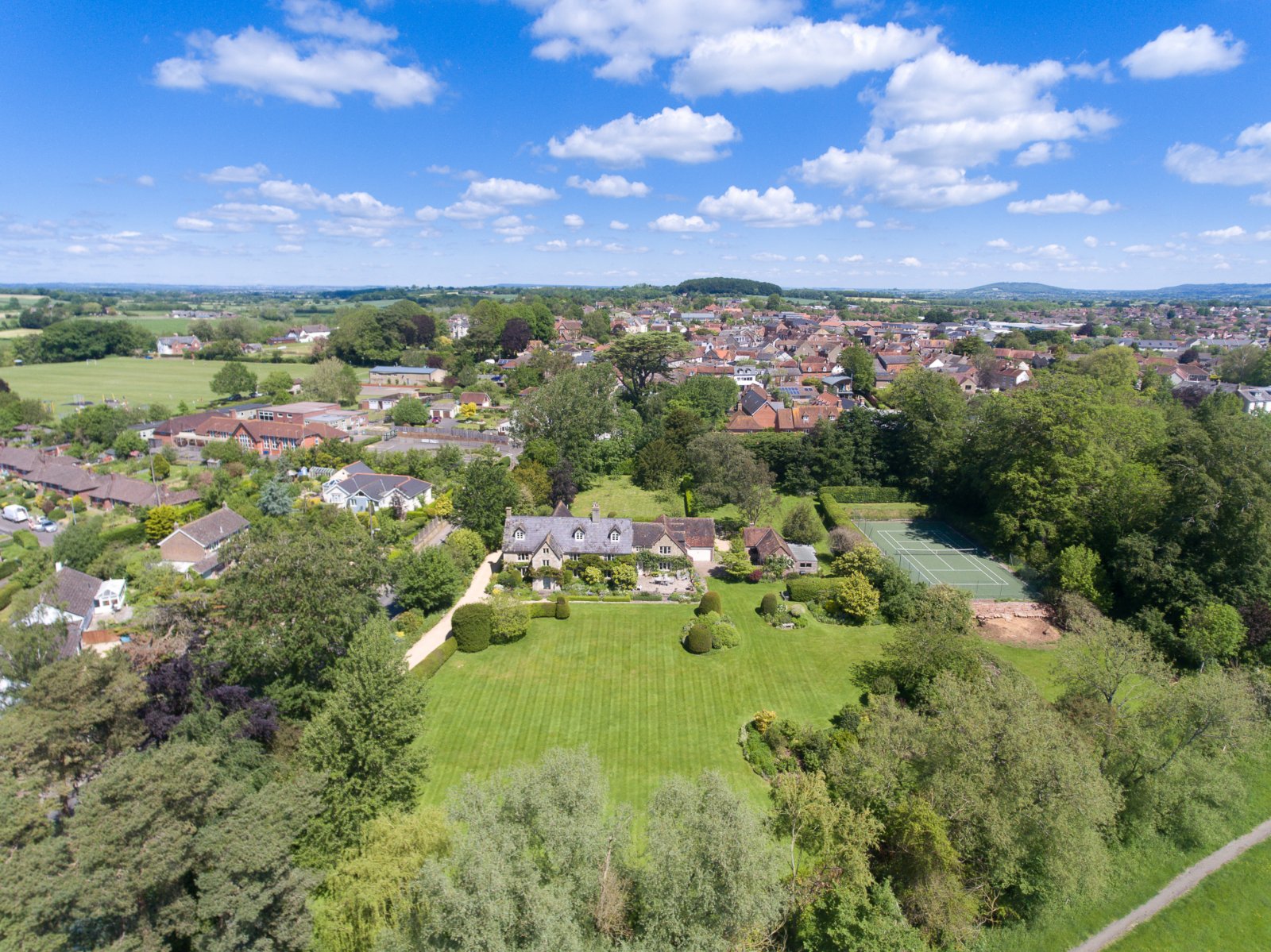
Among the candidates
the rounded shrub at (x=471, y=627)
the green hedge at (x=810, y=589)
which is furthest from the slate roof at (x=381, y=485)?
the green hedge at (x=810, y=589)

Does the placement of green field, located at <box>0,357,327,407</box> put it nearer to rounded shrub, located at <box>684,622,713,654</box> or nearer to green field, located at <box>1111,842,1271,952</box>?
rounded shrub, located at <box>684,622,713,654</box>

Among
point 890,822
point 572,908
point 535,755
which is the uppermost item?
point 572,908

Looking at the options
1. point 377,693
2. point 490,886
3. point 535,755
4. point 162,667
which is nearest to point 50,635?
point 162,667

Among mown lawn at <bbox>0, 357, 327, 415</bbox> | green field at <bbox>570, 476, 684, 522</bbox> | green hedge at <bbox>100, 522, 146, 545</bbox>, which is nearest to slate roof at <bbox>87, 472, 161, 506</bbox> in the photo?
green hedge at <bbox>100, 522, 146, 545</bbox>

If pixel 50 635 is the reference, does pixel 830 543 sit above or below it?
below

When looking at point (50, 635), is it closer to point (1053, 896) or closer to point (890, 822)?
point (890, 822)

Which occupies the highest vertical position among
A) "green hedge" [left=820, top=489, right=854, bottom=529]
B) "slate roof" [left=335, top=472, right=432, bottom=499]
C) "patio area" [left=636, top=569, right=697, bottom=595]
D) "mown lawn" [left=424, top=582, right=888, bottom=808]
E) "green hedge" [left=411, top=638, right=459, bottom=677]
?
"slate roof" [left=335, top=472, right=432, bottom=499]

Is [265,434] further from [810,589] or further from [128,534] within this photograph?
[810,589]
